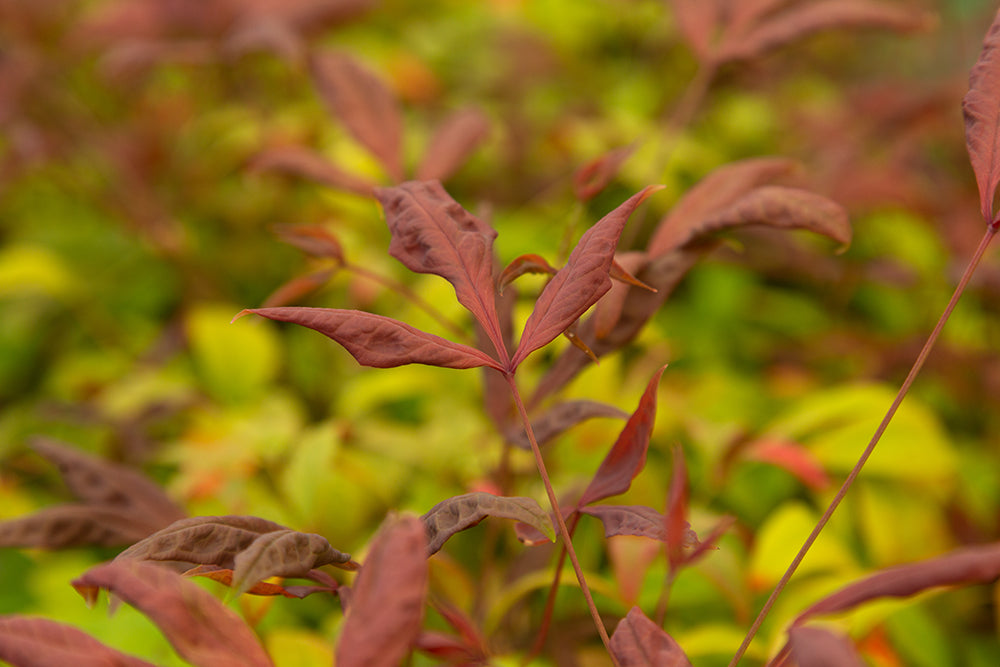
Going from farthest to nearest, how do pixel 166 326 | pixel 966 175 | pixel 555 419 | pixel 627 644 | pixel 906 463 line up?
pixel 966 175 < pixel 166 326 < pixel 906 463 < pixel 555 419 < pixel 627 644

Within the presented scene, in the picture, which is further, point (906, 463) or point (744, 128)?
point (744, 128)

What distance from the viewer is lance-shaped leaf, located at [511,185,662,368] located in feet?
1.31

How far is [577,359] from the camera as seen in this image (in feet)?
1.80

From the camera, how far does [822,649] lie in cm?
31

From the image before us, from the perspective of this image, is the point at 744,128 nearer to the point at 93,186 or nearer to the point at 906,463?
the point at 906,463

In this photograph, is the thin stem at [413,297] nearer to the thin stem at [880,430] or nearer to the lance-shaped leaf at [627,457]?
the lance-shaped leaf at [627,457]

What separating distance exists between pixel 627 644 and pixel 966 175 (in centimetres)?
136

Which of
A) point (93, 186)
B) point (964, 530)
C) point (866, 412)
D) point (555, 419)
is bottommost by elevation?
point (964, 530)

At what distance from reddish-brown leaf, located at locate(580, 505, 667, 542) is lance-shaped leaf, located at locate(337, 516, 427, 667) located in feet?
0.37

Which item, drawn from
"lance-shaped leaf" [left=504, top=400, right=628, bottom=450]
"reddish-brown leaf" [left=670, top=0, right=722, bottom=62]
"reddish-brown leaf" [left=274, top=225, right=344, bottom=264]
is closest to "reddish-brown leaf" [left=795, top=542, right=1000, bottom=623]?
"lance-shaped leaf" [left=504, top=400, right=628, bottom=450]

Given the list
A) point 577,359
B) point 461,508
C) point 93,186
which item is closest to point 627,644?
point 461,508

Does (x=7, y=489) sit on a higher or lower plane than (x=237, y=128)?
lower

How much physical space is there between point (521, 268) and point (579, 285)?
7 centimetres

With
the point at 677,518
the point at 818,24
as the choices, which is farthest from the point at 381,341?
the point at 818,24
